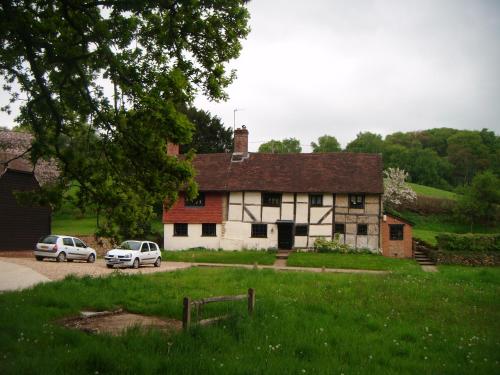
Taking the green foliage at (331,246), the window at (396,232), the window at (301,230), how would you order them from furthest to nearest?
the window at (301,230) → the window at (396,232) → the green foliage at (331,246)

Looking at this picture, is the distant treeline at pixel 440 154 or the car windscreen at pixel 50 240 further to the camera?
the distant treeline at pixel 440 154

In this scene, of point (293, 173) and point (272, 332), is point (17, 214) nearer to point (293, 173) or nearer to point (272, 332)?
point (293, 173)

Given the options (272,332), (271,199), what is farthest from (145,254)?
(272,332)

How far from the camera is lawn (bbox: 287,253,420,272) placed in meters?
33.2

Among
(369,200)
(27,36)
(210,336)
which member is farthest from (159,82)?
(369,200)

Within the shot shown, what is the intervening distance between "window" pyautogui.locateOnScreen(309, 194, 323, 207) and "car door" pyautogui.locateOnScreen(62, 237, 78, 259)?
62.3ft

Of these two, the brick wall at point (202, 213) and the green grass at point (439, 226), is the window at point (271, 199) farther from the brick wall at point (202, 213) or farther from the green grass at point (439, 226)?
the green grass at point (439, 226)

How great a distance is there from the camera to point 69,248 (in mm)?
30469

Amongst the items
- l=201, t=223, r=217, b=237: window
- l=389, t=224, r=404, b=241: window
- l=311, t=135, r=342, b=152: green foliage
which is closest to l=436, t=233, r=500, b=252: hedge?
l=389, t=224, r=404, b=241: window

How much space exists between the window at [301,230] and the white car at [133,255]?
14.2 m

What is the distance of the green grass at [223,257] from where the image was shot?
34.7 m

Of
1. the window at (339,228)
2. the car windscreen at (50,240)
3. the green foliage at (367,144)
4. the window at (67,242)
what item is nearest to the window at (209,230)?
the window at (339,228)

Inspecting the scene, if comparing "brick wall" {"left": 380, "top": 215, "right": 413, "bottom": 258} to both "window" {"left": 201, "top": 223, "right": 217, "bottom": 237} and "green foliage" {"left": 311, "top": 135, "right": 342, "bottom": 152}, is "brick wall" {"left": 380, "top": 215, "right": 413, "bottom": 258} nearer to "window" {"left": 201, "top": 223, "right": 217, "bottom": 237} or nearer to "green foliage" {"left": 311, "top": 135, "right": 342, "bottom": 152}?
"window" {"left": 201, "top": 223, "right": 217, "bottom": 237}

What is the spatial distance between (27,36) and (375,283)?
1452cm
